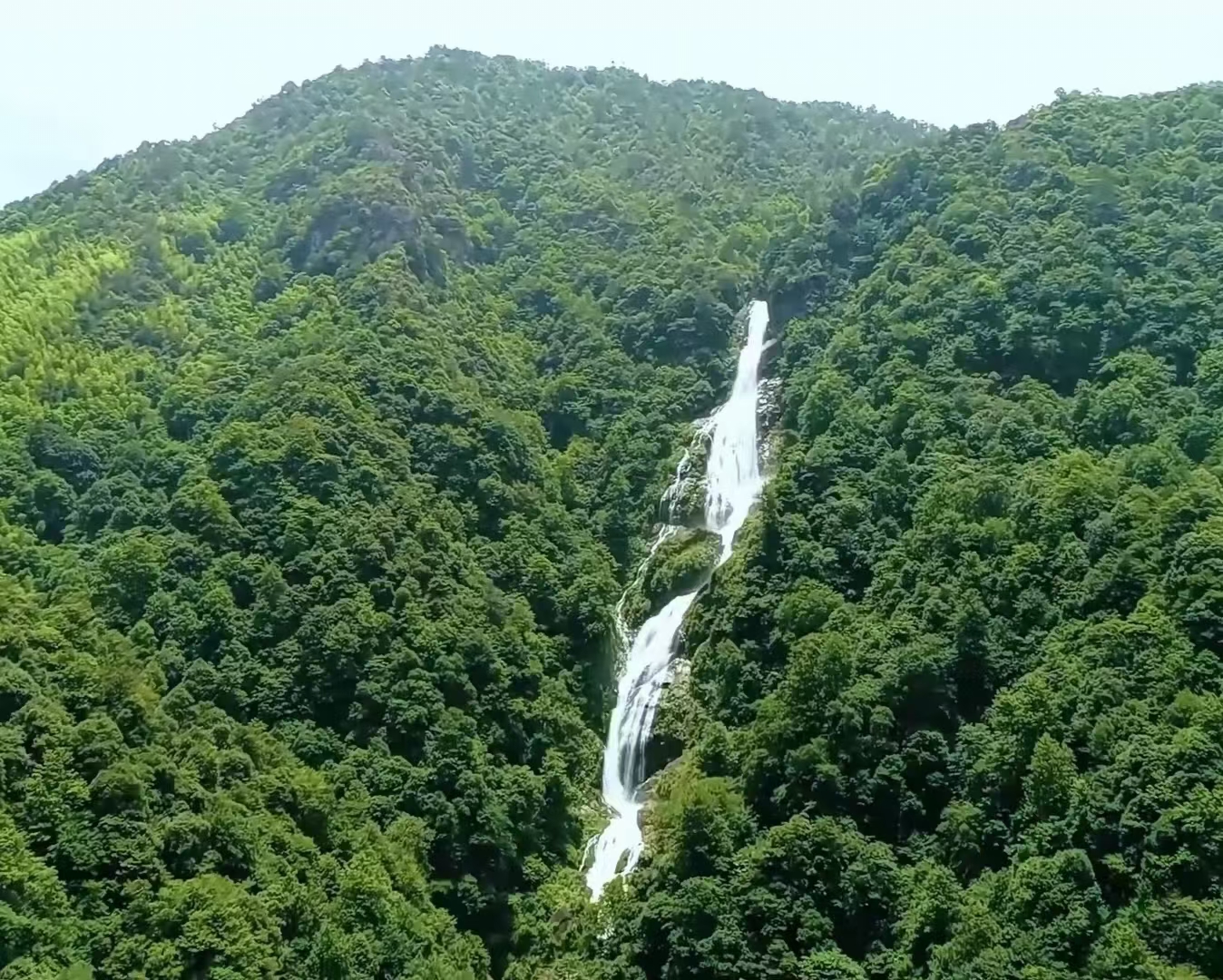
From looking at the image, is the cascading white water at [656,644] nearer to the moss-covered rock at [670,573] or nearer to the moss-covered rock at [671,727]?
the moss-covered rock at [671,727]

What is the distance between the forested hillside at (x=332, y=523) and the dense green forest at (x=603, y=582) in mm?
186

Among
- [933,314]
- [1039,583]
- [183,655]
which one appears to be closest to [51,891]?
[183,655]

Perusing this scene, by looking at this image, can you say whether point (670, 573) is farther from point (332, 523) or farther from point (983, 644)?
point (983, 644)

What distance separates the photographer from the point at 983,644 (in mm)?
39125

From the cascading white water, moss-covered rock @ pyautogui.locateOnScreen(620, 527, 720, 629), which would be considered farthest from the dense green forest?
the cascading white water

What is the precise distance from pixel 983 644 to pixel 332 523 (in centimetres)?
2471

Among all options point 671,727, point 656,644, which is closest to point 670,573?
point 656,644

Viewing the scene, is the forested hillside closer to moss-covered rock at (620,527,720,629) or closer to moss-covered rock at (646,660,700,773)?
moss-covered rock at (620,527,720,629)

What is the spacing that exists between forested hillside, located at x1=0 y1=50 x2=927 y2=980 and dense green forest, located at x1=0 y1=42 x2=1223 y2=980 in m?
0.19

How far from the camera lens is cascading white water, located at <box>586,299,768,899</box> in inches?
1687

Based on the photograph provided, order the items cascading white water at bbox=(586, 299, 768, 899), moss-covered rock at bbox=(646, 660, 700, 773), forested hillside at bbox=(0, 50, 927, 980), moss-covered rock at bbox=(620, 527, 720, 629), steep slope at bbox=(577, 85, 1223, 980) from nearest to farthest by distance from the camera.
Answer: steep slope at bbox=(577, 85, 1223, 980) < forested hillside at bbox=(0, 50, 927, 980) < cascading white water at bbox=(586, 299, 768, 899) < moss-covered rock at bbox=(646, 660, 700, 773) < moss-covered rock at bbox=(620, 527, 720, 629)

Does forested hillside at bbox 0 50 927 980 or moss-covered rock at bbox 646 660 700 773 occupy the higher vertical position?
forested hillside at bbox 0 50 927 980

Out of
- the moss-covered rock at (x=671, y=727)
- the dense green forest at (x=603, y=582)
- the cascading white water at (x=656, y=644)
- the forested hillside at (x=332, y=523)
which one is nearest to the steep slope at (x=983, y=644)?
the dense green forest at (x=603, y=582)

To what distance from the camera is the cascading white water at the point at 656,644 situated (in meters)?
42.8
